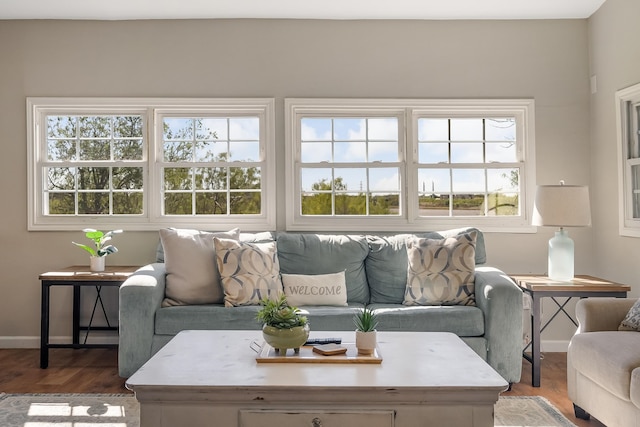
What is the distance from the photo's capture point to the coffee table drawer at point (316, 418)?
2.04 m

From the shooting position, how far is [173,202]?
480cm

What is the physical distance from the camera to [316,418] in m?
2.05

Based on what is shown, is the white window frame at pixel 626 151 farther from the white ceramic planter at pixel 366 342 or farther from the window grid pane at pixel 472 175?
the white ceramic planter at pixel 366 342

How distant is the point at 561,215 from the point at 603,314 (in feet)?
3.27

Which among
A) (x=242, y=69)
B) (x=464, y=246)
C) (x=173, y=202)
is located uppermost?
(x=242, y=69)

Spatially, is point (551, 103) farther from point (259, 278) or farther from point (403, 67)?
point (259, 278)

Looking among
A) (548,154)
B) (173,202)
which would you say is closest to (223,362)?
(173,202)

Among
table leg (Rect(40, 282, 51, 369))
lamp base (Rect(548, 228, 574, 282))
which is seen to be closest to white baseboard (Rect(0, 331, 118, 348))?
table leg (Rect(40, 282, 51, 369))

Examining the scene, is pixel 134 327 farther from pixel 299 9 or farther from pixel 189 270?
pixel 299 9

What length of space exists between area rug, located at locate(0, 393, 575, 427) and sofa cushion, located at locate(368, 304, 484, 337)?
457 millimetres

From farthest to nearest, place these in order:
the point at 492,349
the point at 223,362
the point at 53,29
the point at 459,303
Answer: the point at 53,29 → the point at 459,303 → the point at 492,349 → the point at 223,362

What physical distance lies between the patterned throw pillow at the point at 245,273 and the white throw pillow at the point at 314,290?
0.08 meters

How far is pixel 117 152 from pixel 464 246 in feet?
9.53

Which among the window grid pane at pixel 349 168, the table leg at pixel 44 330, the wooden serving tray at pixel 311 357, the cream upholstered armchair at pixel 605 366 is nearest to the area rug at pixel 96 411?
the cream upholstered armchair at pixel 605 366
